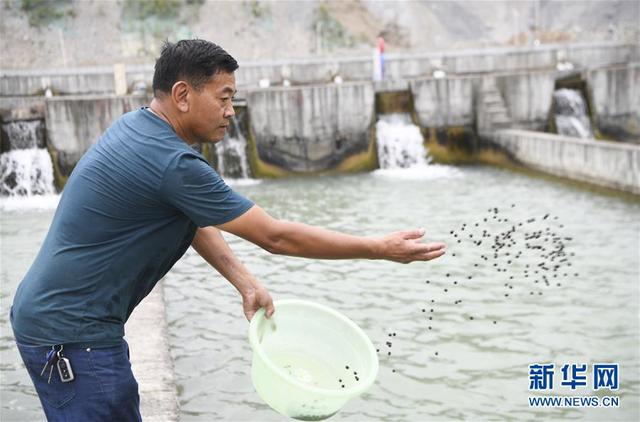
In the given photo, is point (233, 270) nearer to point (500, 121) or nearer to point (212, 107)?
point (212, 107)

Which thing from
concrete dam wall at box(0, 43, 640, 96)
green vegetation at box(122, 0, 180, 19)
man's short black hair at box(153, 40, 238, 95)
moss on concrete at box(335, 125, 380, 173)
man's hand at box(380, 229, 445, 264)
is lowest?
moss on concrete at box(335, 125, 380, 173)

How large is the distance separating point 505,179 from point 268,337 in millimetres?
12503

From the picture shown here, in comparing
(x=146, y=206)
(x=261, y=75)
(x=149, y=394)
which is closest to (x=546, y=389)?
(x=149, y=394)

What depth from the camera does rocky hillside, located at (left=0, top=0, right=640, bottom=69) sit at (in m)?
43.6

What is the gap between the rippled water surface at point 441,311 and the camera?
5234mm

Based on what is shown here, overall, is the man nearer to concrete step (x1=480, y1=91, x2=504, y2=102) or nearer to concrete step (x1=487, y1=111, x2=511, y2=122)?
concrete step (x1=487, y1=111, x2=511, y2=122)

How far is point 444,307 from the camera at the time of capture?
23.7ft

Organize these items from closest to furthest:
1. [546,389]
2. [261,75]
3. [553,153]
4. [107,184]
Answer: [107,184] < [546,389] < [553,153] < [261,75]

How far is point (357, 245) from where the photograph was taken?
2.72m

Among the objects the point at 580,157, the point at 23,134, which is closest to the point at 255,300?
the point at 580,157

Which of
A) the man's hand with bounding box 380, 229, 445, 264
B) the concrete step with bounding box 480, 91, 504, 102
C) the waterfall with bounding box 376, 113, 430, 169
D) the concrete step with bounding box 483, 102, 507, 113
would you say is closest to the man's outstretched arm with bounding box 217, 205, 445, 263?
the man's hand with bounding box 380, 229, 445, 264

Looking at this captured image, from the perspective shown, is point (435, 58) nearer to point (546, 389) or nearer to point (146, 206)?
point (546, 389)

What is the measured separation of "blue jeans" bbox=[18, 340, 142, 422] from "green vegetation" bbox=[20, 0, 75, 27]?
147ft

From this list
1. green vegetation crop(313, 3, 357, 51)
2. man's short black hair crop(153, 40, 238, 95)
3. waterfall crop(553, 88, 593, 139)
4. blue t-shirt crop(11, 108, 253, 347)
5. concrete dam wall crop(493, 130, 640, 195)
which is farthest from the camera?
green vegetation crop(313, 3, 357, 51)
